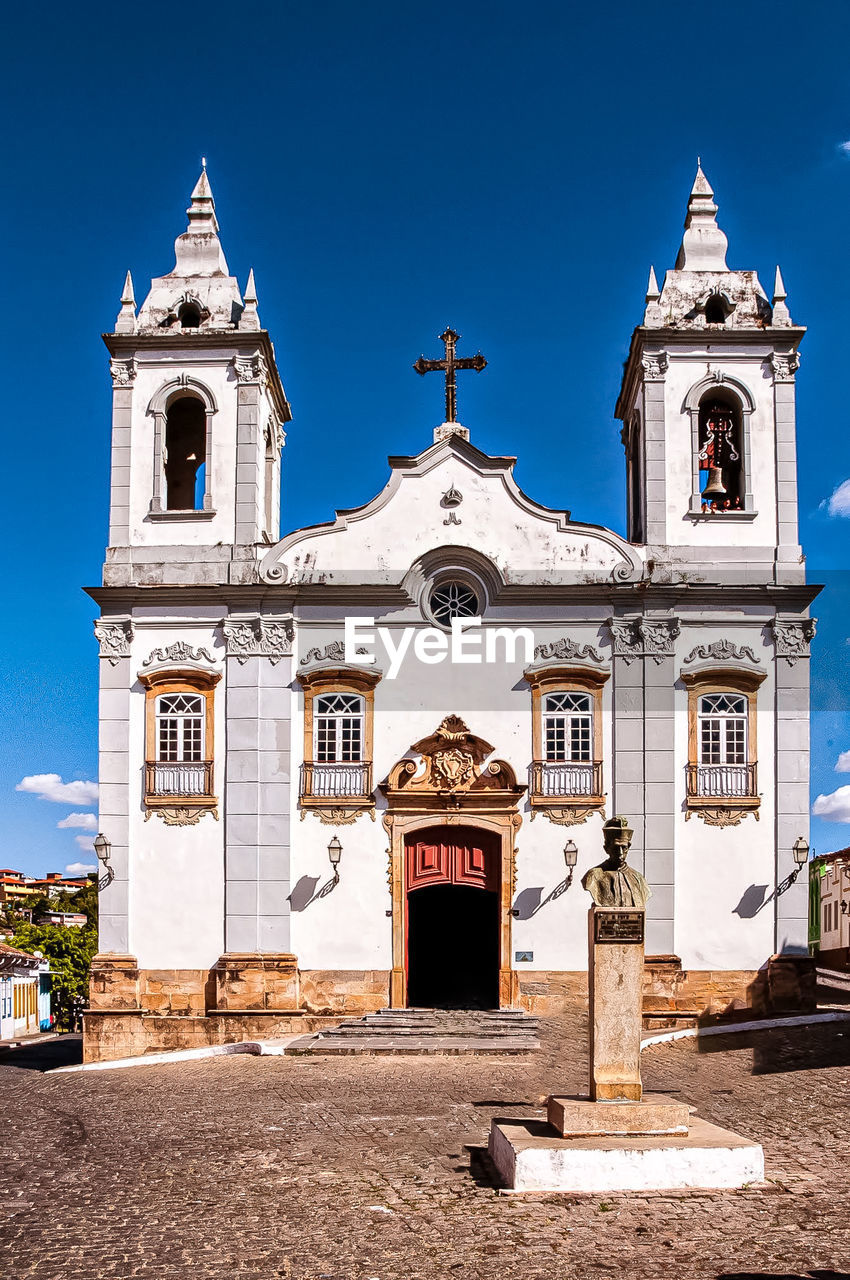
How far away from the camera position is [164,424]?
945 inches

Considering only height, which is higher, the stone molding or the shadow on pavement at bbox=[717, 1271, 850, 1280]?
the stone molding

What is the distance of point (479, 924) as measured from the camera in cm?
2630

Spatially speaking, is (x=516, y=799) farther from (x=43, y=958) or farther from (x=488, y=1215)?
(x=43, y=958)

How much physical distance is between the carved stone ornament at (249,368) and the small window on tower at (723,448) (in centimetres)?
777

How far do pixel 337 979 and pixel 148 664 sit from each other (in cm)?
610

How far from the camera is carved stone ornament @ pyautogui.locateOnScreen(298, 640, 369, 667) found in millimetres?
22922

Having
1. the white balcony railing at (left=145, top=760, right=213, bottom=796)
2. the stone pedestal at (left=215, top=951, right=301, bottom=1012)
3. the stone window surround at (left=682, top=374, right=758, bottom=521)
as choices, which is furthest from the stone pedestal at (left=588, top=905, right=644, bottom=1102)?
the stone window surround at (left=682, top=374, right=758, bottom=521)

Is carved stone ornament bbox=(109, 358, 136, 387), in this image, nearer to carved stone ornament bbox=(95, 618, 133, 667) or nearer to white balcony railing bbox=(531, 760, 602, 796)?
A: carved stone ornament bbox=(95, 618, 133, 667)

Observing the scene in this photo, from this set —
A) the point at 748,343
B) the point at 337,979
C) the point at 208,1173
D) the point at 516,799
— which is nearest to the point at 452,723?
the point at 516,799

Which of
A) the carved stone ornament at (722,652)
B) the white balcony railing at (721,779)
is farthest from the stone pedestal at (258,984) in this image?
the carved stone ornament at (722,652)

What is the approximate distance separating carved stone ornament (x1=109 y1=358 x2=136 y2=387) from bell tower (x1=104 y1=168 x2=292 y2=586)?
18 millimetres

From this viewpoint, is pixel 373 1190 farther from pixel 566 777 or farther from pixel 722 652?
pixel 722 652

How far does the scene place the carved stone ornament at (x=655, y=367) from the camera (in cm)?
2377

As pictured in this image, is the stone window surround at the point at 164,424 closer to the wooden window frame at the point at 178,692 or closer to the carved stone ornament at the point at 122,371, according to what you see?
the carved stone ornament at the point at 122,371
